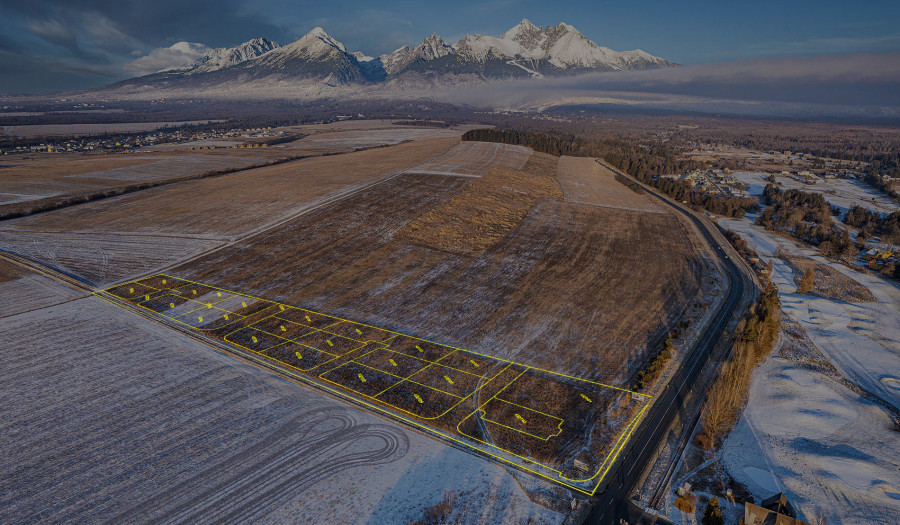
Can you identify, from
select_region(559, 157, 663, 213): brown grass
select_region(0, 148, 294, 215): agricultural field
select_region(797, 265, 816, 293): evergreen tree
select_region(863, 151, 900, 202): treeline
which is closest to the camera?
select_region(797, 265, 816, 293): evergreen tree

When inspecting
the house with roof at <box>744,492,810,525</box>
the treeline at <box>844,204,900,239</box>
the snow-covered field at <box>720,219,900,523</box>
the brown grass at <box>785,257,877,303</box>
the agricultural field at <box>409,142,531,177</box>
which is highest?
the agricultural field at <box>409,142,531,177</box>

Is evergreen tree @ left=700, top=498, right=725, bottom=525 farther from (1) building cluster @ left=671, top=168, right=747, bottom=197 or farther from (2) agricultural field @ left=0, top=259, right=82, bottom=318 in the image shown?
(1) building cluster @ left=671, top=168, right=747, bottom=197

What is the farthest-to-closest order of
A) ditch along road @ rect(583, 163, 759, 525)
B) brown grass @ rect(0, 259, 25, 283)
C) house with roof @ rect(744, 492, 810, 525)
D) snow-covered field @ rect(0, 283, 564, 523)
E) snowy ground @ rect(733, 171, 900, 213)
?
1. snowy ground @ rect(733, 171, 900, 213)
2. brown grass @ rect(0, 259, 25, 283)
3. ditch along road @ rect(583, 163, 759, 525)
4. snow-covered field @ rect(0, 283, 564, 523)
5. house with roof @ rect(744, 492, 810, 525)

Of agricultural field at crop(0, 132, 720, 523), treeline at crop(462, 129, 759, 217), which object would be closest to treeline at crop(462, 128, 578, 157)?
treeline at crop(462, 129, 759, 217)

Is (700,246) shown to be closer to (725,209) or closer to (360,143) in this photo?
(725,209)

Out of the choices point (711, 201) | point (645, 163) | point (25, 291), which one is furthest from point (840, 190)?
point (25, 291)

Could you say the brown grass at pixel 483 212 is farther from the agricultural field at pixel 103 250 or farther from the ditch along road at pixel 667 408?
the agricultural field at pixel 103 250
